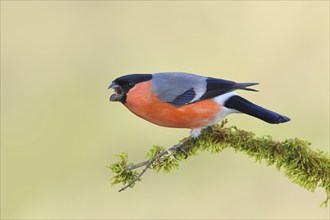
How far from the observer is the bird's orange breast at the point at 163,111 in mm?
2340

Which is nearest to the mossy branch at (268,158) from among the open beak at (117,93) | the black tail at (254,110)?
the black tail at (254,110)

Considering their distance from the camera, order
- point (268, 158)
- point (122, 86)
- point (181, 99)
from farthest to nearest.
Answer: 1. point (181, 99)
2. point (122, 86)
3. point (268, 158)

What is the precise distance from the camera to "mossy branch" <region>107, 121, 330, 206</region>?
6.82ft

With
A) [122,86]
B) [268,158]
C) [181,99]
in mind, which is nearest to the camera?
[268,158]

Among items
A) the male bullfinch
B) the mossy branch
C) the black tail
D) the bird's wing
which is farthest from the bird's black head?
the black tail

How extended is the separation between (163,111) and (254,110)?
37cm

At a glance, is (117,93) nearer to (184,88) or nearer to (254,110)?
(184,88)

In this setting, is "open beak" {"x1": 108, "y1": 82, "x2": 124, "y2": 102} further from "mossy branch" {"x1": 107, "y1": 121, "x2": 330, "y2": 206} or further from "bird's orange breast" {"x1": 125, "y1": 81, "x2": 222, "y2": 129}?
"mossy branch" {"x1": 107, "y1": 121, "x2": 330, "y2": 206}

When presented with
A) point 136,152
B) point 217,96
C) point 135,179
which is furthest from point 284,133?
point 135,179

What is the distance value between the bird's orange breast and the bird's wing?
0.10 ft

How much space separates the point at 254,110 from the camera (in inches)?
91.5

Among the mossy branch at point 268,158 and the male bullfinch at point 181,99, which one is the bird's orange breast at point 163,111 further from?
the mossy branch at point 268,158

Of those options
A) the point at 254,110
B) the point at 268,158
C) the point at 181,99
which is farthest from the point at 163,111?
the point at 268,158

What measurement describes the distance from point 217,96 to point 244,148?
0.32 metres
